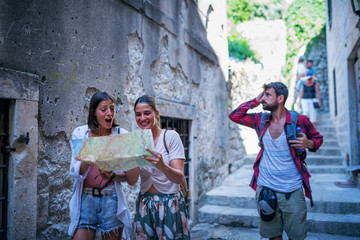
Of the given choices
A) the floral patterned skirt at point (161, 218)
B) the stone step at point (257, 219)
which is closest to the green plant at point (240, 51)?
the stone step at point (257, 219)

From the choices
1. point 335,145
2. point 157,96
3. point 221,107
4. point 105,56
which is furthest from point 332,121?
point 105,56

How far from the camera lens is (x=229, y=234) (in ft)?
16.3

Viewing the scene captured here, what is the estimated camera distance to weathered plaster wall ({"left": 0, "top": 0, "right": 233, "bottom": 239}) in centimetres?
257

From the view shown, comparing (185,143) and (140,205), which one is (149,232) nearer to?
(140,205)

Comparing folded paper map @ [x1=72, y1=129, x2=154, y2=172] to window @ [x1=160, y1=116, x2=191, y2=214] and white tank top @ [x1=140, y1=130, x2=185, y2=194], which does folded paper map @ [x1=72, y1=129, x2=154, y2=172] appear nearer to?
white tank top @ [x1=140, y1=130, x2=185, y2=194]

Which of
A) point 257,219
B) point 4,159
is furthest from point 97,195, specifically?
point 257,219

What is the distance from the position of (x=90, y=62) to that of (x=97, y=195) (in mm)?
1444

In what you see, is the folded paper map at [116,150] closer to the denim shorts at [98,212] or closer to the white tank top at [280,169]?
the denim shorts at [98,212]

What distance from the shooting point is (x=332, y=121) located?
10375 millimetres

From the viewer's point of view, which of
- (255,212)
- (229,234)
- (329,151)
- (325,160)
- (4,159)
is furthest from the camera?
(329,151)

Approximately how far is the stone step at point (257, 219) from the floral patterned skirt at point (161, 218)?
321cm

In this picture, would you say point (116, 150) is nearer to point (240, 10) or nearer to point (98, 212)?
point (98, 212)

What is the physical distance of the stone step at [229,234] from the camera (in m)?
4.59

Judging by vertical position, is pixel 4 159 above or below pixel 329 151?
above
